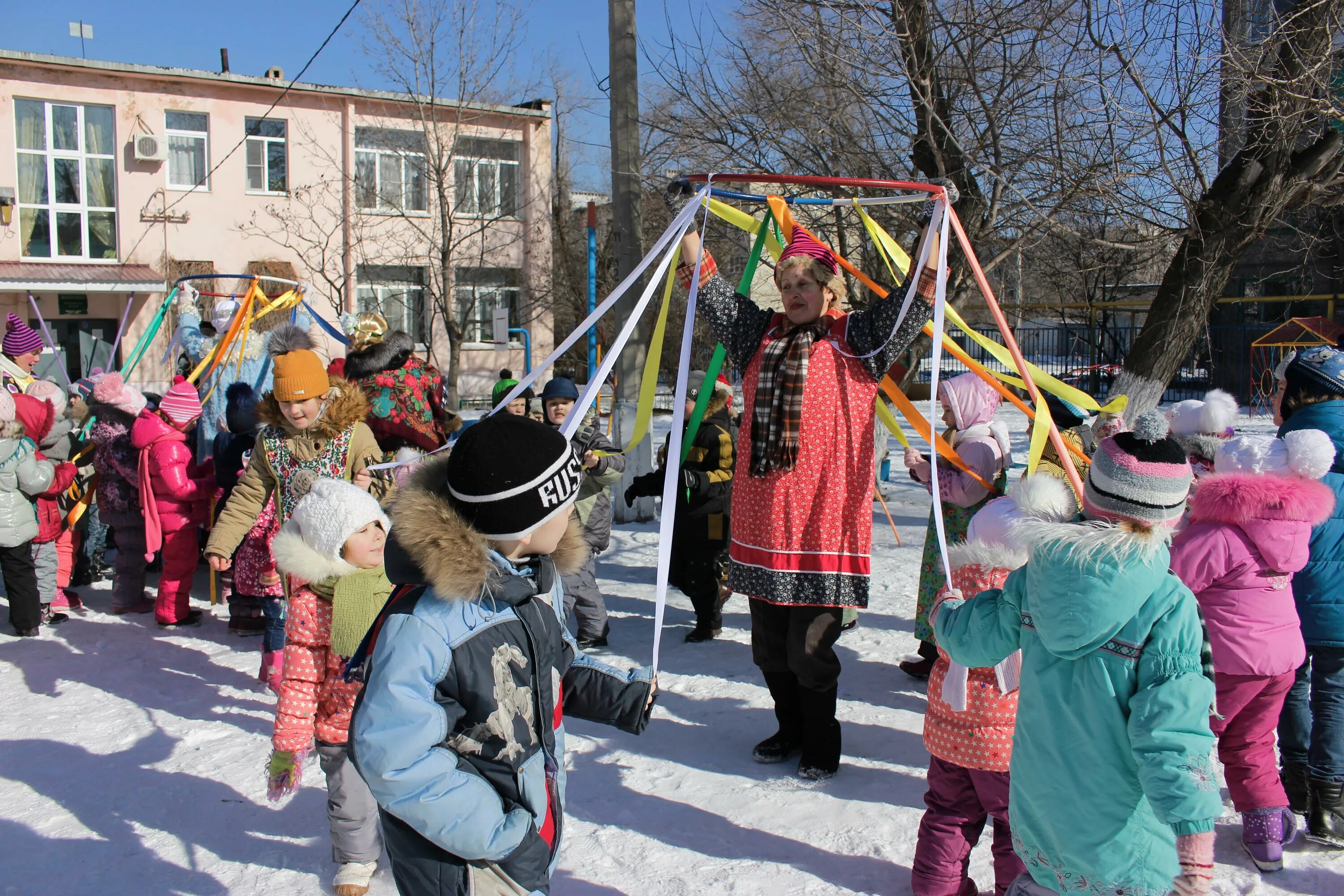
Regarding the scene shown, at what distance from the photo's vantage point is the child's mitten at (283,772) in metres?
2.92

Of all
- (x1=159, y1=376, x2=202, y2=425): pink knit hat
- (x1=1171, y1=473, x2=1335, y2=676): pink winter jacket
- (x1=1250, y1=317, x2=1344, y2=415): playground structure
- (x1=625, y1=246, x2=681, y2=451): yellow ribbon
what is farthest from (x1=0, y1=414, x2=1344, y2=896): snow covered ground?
(x1=1250, y1=317, x2=1344, y2=415): playground structure

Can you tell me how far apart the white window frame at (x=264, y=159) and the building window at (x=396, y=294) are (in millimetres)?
2436

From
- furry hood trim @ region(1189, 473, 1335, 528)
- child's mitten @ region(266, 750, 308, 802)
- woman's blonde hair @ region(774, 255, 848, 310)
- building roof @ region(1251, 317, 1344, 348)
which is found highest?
building roof @ region(1251, 317, 1344, 348)

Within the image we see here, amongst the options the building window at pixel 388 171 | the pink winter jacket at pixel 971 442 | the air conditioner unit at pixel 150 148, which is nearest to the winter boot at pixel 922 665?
the pink winter jacket at pixel 971 442

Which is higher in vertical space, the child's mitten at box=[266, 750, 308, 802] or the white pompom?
the white pompom

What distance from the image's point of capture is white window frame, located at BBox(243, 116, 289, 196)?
67.8 ft

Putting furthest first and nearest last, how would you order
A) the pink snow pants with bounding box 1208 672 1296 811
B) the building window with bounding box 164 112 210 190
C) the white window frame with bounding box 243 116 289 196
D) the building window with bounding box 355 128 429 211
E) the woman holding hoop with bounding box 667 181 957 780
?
the building window with bounding box 355 128 429 211 < the white window frame with bounding box 243 116 289 196 < the building window with bounding box 164 112 210 190 < the woman holding hoop with bounding box 667 181 957 780 < the pink snow pants with bounding box 1208 672 1296 811

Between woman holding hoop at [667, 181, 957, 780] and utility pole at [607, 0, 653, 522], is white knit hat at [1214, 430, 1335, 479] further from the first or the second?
utility pole at [607, 0, 653, 522]

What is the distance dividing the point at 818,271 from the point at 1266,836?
2.33 metres

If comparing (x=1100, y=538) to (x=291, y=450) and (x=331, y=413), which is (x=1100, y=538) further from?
(x=291, y=450)

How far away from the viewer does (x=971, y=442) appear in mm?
4141

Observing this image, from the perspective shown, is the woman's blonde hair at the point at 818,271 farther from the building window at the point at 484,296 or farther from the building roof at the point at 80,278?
the building roof at the point at 80,278

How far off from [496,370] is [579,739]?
1982 cm

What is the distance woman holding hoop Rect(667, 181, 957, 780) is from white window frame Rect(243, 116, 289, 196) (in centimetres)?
1983
